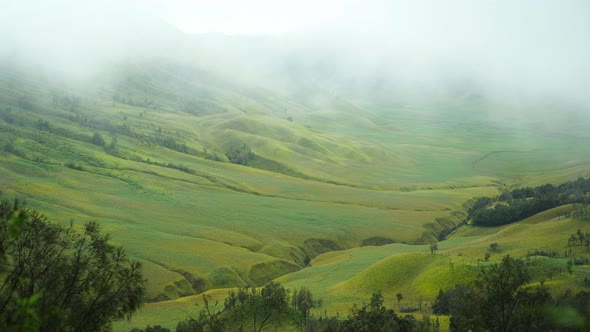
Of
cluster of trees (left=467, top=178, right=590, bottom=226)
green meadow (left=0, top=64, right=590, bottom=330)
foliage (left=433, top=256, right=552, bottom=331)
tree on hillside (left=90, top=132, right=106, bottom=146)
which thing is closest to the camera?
foliage (left=433, top=256, right=552, bottom=331)

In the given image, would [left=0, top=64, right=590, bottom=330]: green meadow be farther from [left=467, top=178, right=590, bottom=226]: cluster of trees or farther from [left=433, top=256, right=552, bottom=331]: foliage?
[left=433, top=256, right=552, bottom=331]: foliage

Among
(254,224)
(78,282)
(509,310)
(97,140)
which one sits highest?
(97,140)

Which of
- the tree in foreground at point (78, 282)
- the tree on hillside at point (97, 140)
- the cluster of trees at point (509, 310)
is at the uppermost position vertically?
the tree on hillside at point (97, 140)

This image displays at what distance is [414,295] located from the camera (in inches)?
2852

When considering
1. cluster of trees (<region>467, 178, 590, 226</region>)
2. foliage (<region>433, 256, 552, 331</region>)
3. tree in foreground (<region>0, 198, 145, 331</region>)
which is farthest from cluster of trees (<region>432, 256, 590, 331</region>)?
cluster of trees (<region>467, 178, 590, 226</region>)

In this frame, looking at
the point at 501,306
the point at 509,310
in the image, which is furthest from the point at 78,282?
the point at 509,310

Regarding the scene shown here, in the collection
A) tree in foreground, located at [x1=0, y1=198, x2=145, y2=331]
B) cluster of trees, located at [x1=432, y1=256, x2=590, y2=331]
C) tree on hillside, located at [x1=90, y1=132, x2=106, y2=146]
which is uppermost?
tree on hillside, located at [x1=90, y1=132, x2=106, y2=146]

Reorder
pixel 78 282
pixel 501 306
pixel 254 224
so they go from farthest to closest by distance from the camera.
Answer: pixel 254 224 < pixel 501 306 < pixel 78 282

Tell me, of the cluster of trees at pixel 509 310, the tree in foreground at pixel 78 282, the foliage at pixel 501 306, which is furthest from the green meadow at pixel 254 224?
the tree in foreground at pixel 78 282

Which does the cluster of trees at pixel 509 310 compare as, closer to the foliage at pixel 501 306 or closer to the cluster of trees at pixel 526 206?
the foliage at pixel 501 306

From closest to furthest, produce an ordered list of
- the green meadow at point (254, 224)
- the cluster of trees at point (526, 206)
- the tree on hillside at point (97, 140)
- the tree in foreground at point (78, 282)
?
the tree in foreground at point (78, 282) < the green meadow at point (254, 224) < the cluster of trees at point (526, 206) < the tree on hillside at point (97, 140)

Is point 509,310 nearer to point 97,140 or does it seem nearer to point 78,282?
point 78,282

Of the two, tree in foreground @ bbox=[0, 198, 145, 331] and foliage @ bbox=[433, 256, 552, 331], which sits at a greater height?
tree in foreground @ bbox=[0, 198, 145, 331]

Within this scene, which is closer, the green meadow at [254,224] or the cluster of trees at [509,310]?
the cluster of trees at [509,310]
